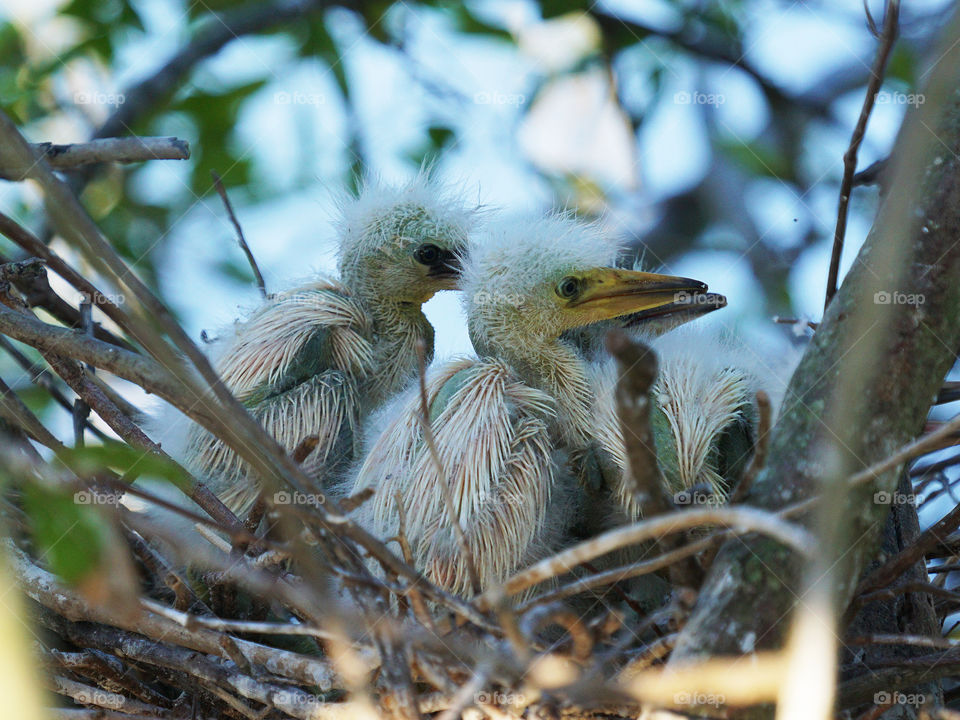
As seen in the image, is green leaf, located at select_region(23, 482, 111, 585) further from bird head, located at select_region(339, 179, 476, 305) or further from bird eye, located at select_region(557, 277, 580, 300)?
bird head, located at select_region(339, 179, 476, 305)

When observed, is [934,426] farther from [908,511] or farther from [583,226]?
[583,226]

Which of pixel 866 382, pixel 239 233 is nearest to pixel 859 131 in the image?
pixel 866 382

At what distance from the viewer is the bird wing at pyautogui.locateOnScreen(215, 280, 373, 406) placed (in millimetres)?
1632

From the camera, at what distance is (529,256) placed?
1.61 m

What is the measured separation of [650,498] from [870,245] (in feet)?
1.50

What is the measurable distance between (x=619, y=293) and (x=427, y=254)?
1.38ft

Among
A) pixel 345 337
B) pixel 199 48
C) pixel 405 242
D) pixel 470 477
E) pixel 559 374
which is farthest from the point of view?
pixel 199 48

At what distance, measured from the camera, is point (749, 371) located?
1.54m

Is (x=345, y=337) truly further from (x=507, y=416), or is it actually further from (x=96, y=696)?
(x=96, y=696)

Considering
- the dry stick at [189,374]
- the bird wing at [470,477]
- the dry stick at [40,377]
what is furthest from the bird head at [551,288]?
the dry stick at [40,377]

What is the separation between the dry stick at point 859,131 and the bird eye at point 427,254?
28.7 inches

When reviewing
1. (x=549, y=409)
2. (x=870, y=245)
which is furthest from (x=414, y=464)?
(x=870, y=245)

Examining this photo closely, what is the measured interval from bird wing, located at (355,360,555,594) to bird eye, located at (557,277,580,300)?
0.60ft

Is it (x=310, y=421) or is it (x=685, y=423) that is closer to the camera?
(x=685, y=423)
